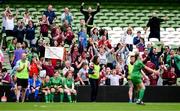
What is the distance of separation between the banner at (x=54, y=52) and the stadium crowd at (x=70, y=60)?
167 mm

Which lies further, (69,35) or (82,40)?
(69,35)

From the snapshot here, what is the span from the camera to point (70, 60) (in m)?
24.2

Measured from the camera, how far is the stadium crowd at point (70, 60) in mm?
22266

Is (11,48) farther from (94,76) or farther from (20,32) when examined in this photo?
(94,76)

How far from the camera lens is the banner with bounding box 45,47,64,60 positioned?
24234 millimetres

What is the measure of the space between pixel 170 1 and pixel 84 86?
11.5 meters

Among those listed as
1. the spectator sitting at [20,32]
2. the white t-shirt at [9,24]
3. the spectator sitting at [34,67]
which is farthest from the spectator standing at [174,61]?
the white t-shirt at [9,24]

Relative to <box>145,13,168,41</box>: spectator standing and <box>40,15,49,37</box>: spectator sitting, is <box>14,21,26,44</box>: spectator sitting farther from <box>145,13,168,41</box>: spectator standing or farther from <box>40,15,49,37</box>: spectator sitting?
<box>145,13,168,41</box>: spectator standing

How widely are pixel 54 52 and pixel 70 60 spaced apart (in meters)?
0.77

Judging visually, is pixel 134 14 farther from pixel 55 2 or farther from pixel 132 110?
pixel 132 110

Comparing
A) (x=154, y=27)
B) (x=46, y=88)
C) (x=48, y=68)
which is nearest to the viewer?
(x=46, y=88)

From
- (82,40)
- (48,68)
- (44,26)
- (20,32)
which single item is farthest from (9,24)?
(48,68)

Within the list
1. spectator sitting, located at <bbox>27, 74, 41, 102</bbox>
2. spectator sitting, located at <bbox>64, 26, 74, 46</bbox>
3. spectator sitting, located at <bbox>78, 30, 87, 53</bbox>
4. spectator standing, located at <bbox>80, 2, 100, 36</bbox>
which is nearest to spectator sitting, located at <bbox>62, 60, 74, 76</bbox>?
spectator sitting, located at <bbox>27, 74, 41, 102</bbox>

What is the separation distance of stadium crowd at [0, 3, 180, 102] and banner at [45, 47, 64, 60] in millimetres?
167
